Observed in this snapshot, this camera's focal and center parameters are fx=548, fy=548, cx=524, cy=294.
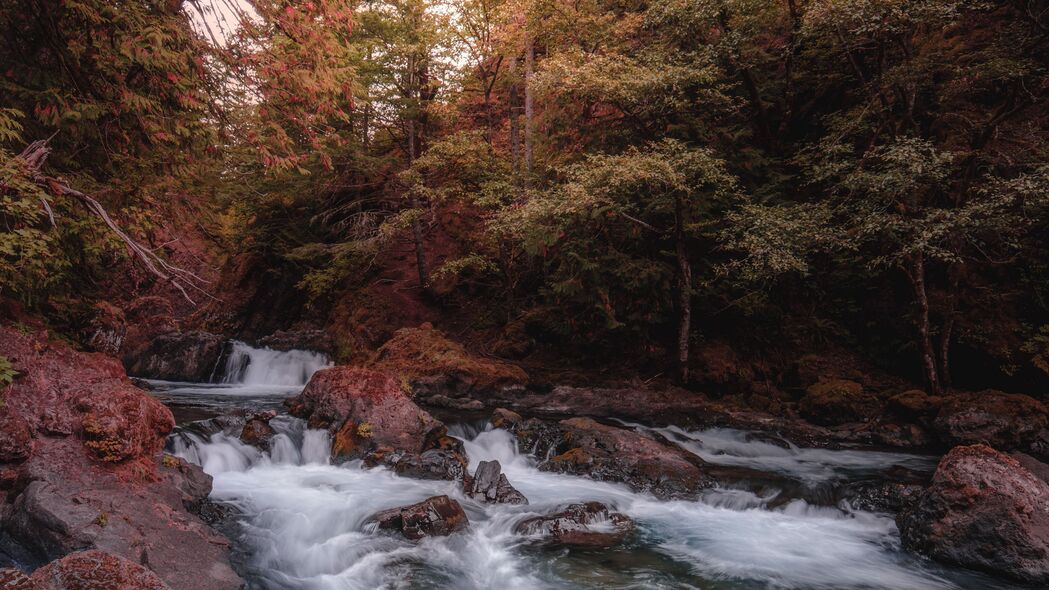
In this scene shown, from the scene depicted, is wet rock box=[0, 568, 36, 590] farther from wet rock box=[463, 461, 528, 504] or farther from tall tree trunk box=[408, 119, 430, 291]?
tall tree trunk box=[408, 119, 430, 291]

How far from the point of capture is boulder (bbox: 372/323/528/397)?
12.6 meters

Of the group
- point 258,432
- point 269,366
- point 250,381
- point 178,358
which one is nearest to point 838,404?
point 258,432

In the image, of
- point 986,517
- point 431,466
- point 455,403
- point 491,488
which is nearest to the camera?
point 986,517

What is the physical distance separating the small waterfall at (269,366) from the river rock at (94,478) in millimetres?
8548

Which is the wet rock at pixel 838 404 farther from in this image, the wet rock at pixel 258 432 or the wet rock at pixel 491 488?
the wet rock at pixel 258 432

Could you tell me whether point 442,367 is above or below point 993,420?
above

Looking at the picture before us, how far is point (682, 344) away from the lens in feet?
41.3

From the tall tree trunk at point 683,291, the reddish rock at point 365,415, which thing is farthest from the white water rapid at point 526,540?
the tall tree trunk at point 683,291

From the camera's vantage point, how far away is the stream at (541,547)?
580 cm

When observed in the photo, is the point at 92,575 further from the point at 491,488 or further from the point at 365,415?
the point at 365,415

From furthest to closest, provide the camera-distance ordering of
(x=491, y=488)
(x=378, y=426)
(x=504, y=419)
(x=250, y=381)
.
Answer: (x=250, y=381), (x=504, y=419), (x=378, y=426), (x=491, y=488)

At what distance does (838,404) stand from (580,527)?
279 inches

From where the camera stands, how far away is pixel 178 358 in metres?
15.2

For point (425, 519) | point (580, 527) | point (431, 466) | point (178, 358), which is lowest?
point (580, 527)
